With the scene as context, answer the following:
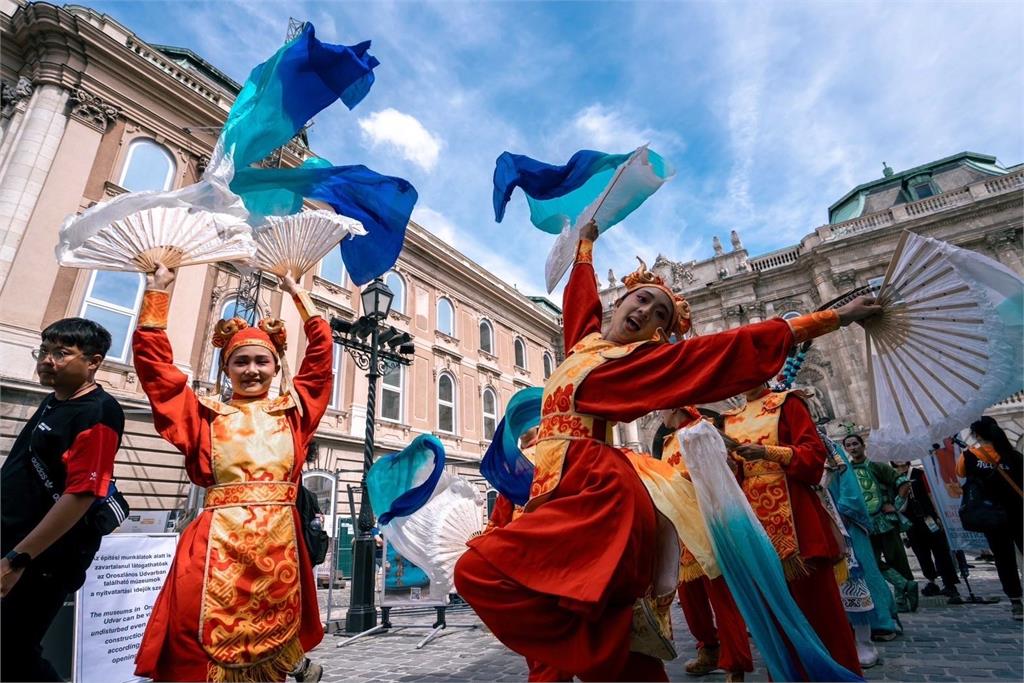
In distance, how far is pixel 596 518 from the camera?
5.95ft

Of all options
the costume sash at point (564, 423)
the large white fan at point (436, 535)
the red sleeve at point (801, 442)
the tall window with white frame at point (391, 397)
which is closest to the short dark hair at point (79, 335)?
the costume sash at point (564, 423)

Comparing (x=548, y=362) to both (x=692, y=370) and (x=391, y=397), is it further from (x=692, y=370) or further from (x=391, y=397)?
(x=692, y=370)

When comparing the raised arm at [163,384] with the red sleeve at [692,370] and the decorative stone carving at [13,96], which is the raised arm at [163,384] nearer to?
the red sleeve at [692,370]

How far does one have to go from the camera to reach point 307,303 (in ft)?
9.70

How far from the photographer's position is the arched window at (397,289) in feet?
63.2

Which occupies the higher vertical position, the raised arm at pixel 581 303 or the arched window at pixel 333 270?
the arched window at pixel 333 270

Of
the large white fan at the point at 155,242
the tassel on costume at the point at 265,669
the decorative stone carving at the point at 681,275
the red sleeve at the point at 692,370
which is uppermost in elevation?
the decorative stone carving at the point at 681,275

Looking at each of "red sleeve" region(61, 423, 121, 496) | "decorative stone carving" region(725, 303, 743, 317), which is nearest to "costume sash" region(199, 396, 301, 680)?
"red sleeve" region(61, 423, 121, 496)

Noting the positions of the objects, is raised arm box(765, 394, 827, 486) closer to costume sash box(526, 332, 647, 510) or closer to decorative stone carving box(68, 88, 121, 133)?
costume sash box(526, 332, 647, 510)

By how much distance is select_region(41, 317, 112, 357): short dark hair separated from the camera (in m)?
2.49

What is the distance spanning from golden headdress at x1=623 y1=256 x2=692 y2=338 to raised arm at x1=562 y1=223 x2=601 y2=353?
199 mm

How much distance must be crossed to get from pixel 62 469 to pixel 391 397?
1590 cm

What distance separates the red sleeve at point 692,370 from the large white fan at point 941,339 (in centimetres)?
67

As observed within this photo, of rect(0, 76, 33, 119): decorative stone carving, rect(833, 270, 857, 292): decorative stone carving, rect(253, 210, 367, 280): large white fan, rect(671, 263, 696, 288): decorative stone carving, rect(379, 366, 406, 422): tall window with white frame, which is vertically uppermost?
rect(671, 263, 696, 288): decorative stone carving
